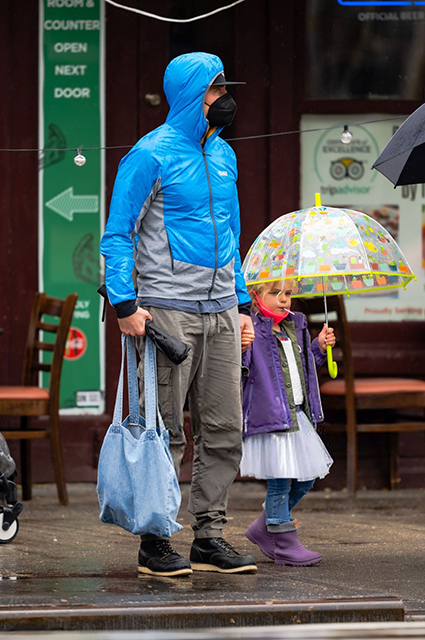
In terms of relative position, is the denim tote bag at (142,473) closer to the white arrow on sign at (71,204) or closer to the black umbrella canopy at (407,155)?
the black umbrella canopy at (407,155)

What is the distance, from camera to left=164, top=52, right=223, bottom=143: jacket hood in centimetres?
471

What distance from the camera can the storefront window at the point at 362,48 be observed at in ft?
25.9

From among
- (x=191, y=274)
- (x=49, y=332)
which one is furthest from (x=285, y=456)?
(x=49, y=332)

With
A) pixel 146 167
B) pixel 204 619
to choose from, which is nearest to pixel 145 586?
pixel 204 619

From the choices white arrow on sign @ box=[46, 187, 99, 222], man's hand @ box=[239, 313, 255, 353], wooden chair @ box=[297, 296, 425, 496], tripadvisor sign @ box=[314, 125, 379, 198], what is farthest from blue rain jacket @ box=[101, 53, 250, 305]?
tripadvisor sign @ box=[314, 125, 379, 198]

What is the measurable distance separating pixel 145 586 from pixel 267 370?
1.22 m

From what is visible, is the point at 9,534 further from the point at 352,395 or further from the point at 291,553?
the point at 352,395

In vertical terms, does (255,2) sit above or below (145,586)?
above

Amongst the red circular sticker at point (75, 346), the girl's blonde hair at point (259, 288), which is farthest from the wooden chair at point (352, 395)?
the girl's blonde hair at point (259, 288)

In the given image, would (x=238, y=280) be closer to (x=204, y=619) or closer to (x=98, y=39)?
(x=204, y=619)

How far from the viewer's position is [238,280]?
5086 mm

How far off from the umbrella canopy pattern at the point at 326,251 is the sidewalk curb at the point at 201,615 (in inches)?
58.5

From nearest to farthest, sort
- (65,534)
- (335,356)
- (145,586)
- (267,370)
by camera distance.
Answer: (145,586) < (267,370) < (65,534) < (335,356)

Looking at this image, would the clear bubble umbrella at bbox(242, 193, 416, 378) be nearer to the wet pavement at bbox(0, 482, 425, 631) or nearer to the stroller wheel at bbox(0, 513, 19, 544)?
the wet pavement at bbox(0, 482, 425, 631)
